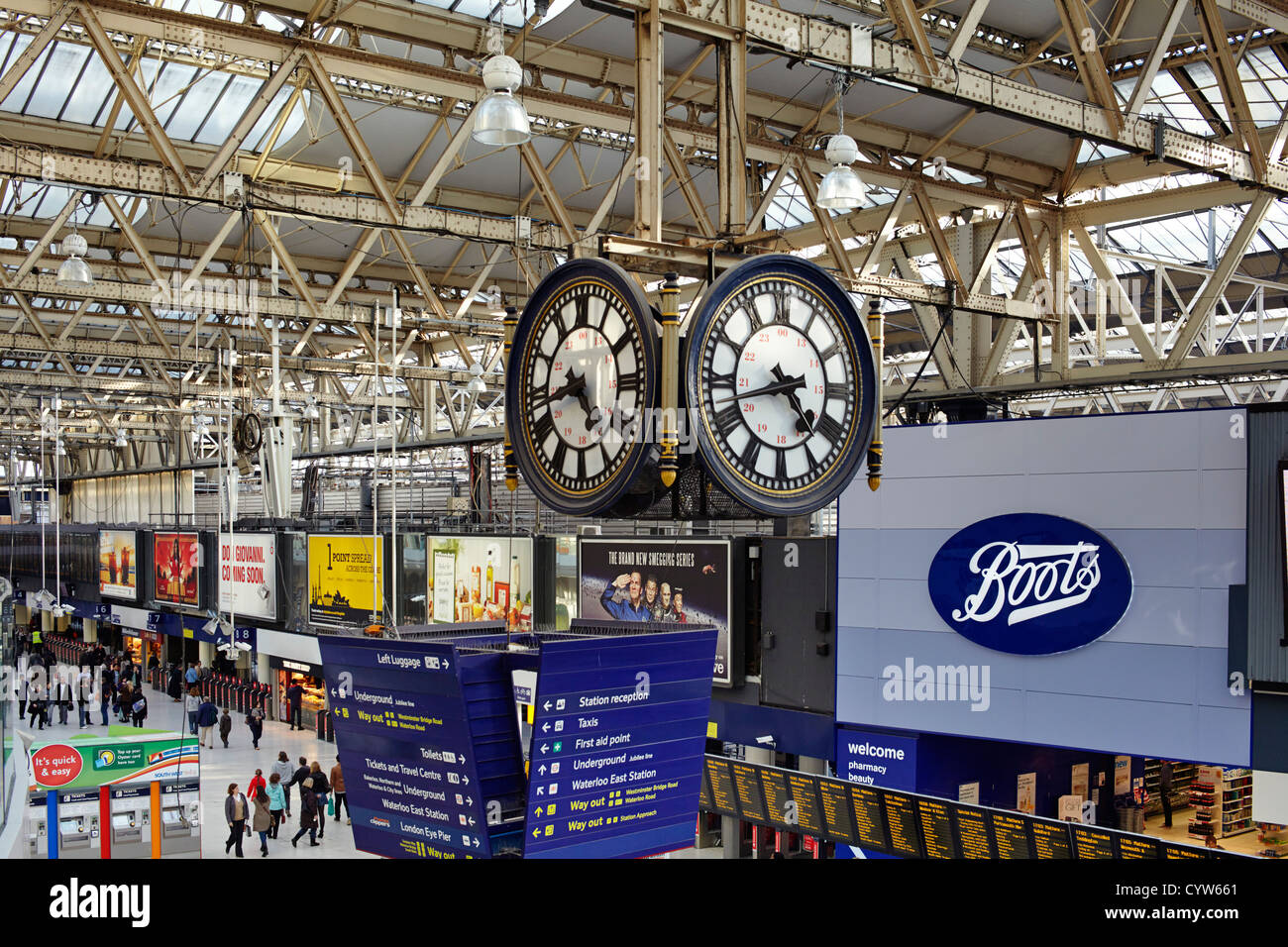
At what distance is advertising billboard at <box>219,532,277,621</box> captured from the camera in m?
26.6

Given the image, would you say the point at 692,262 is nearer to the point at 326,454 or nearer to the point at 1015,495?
the point at 1015,495

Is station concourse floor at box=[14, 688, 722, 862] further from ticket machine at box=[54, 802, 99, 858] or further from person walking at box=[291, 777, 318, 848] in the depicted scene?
ticket machine at box=[54, 802, 99, 858]

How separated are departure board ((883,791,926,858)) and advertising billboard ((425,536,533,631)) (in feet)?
26.4

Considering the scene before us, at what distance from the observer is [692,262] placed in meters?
3.76

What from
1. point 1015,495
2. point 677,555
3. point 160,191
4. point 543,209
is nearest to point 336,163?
point 543,209

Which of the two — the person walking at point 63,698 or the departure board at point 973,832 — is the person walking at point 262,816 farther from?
the person walking at point 63,698

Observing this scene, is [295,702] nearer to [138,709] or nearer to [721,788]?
[138,709]

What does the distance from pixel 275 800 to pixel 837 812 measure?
9571 millimetres

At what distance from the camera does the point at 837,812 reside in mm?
14117

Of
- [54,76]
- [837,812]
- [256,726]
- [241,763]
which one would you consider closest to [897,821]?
[837,812]

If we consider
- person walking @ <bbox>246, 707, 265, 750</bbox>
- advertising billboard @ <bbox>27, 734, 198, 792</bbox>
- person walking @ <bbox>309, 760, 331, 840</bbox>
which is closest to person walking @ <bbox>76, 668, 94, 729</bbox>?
person walking @ <bbox>246, 707, 265, 750</bbox>

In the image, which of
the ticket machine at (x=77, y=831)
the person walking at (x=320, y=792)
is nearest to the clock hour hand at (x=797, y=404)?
the ticket machine at (x=77, y=831)

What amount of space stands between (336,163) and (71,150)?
173 inches

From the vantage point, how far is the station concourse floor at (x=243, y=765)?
1791 cm
